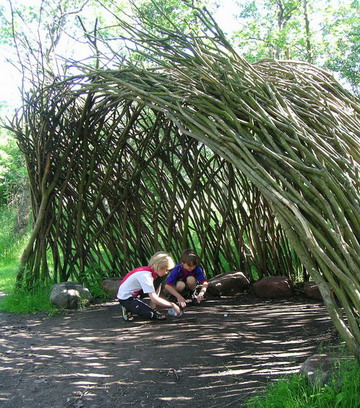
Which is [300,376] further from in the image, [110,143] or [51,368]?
[110,143]

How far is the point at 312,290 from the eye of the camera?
481cm

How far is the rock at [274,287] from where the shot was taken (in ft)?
16.4

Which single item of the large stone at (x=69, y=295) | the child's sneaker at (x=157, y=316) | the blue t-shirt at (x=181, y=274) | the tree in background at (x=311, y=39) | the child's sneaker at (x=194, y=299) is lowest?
the child's sneaker at (x=157, y=316)

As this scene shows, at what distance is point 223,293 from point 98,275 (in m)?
1.57

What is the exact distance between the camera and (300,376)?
2564 millimetres

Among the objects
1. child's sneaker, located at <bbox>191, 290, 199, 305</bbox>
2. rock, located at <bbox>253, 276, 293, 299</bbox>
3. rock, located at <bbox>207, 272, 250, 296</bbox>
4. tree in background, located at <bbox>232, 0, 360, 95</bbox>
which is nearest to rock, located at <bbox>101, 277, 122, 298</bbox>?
child's sneaker, located at <bbox>191, 290, 199, 305</bbox>

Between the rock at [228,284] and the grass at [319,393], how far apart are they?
258cm

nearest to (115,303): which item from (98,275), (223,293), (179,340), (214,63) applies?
(98,275)

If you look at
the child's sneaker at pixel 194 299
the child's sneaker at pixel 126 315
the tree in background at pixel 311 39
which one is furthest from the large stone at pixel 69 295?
the tree in background at pixel 311 39

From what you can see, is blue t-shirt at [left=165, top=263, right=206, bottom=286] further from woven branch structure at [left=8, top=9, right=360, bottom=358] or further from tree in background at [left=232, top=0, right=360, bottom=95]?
tree in background at [left=232, top=0, right=360, bottom=95]

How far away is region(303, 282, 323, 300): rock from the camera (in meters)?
4.77

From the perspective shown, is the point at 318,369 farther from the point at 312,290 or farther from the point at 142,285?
the point at 312,290

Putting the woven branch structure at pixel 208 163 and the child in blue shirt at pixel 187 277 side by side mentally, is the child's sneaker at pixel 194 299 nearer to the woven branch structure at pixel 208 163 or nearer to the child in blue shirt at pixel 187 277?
the child in blue shirt at pixel 187 277

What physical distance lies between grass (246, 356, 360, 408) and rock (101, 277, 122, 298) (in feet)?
9.99
